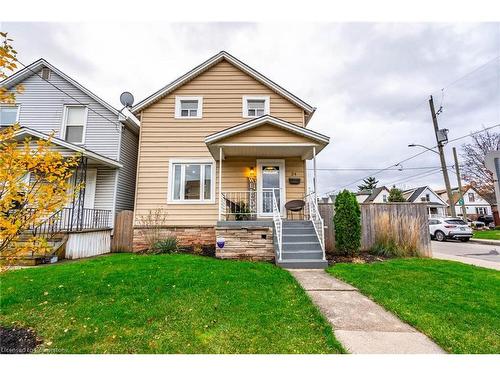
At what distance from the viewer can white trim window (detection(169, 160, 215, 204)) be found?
9555 millimetres

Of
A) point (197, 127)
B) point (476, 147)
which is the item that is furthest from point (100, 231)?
point (476, 147)

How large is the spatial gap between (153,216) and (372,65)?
383 inches

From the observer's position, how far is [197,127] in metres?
A: 10.0

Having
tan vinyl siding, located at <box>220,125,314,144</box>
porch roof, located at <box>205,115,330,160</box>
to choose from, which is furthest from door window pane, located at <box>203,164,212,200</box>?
tan vinyl siding, located at <box>220,125,314,144</box>

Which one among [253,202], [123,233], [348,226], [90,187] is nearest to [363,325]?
[348,226]

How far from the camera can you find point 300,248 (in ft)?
22.8

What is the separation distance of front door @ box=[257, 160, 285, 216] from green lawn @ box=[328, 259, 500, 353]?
383 centimetres

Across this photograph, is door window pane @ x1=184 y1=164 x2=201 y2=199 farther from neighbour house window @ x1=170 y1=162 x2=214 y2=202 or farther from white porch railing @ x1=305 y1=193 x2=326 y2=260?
white porch railing @ x1=305 y1=193 x2=326 y2=260

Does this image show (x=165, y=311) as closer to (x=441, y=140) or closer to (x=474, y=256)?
(x=474, y=256)

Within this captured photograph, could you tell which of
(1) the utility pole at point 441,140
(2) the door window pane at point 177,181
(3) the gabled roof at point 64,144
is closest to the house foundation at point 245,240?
(2) the door window pane at point 177,181

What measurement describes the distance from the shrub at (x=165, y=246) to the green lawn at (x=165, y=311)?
284cm

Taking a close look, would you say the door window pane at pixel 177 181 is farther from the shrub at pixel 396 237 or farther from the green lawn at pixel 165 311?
the shrub at pixel 396 237

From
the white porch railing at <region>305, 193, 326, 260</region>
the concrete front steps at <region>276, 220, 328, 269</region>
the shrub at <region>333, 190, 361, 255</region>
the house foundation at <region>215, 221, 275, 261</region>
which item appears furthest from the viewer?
the shrub at <region>333, 190, 361, 255</region>

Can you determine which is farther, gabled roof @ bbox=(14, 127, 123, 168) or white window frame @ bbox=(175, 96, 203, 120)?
white window frame @ bbox=(175, 96, 203, 120)
